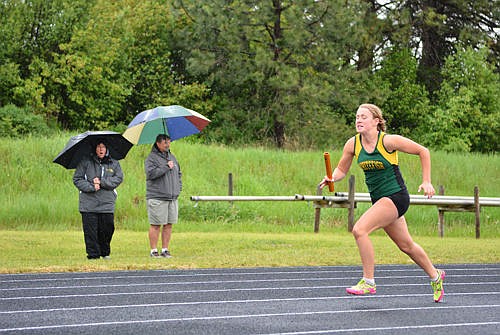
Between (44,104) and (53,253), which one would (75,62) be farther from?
(53,253)

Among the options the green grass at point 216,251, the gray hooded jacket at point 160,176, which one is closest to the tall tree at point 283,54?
the green grass at point 216,251

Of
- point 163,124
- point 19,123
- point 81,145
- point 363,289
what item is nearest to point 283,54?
point 19,123

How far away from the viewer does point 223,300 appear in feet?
31.6

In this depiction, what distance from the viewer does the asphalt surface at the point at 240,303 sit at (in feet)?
26.1

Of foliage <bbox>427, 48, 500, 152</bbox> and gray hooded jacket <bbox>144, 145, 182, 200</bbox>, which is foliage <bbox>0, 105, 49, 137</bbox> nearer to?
foliage <bbox>427, 48, 500, 152</bbox>

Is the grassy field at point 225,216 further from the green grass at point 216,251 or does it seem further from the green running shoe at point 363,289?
the green running shoe at point 363,289

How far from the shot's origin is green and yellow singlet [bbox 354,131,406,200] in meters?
9.25

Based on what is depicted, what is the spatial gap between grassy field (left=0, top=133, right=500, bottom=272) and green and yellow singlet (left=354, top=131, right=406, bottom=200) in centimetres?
471

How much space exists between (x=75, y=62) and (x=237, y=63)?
6.15m

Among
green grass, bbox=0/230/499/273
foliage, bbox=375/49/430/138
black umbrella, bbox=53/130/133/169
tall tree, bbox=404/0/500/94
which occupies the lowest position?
green grass, bbox=0/230/499/273

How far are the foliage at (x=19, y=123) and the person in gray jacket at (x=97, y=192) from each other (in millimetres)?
19424

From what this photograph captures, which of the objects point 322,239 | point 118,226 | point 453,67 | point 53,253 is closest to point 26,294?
point 53,253

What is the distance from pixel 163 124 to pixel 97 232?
2087 mm

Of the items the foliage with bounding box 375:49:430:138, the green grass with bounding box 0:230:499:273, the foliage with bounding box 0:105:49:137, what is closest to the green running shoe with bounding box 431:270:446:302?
the green grass with bounding box 0:230:499:273
